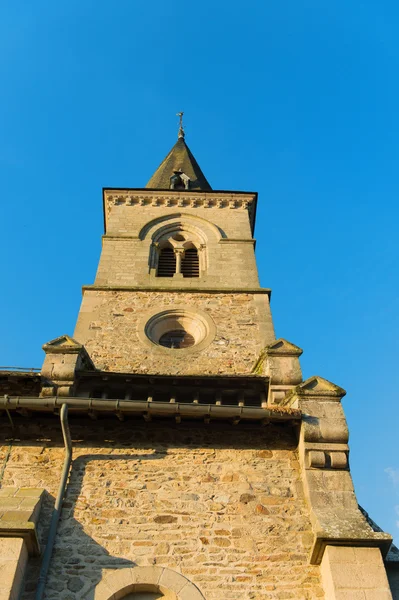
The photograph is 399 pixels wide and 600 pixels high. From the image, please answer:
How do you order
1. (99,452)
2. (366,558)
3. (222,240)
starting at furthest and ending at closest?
1. (222,240)
2. (99,452)
3. (366,558)

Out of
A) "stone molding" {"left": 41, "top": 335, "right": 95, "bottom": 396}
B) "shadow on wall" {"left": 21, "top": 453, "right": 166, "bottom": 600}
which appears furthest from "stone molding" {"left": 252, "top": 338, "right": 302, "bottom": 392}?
"shadow on wall" {"left": 21, "top": 453, "right": 166, "bottom": 600}

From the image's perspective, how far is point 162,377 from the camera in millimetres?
9633

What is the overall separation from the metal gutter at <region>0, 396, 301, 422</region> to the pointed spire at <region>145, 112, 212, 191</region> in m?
10.8

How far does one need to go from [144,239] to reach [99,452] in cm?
817

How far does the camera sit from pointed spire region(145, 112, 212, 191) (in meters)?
20.2

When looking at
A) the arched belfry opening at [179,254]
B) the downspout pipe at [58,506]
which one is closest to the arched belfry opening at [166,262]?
the arched belfry opening at [179,254]

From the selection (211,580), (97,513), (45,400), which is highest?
(45,400)

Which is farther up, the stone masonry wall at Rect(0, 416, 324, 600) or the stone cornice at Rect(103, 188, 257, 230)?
the stone cornice at Rect(103, 188, 257, 230)

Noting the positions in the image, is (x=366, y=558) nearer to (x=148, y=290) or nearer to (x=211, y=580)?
(x=211, y=580)

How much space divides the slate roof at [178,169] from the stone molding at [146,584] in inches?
535

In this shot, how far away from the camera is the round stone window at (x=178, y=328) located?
39.6 feet

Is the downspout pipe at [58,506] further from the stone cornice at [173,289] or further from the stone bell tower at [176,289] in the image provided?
the stone cornice at [173,289]

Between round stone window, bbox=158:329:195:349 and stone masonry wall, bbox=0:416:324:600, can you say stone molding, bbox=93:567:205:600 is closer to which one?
stone masonry wall, bbox=0:416:324:600

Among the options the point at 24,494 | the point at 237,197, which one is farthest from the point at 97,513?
the point at 237,197
